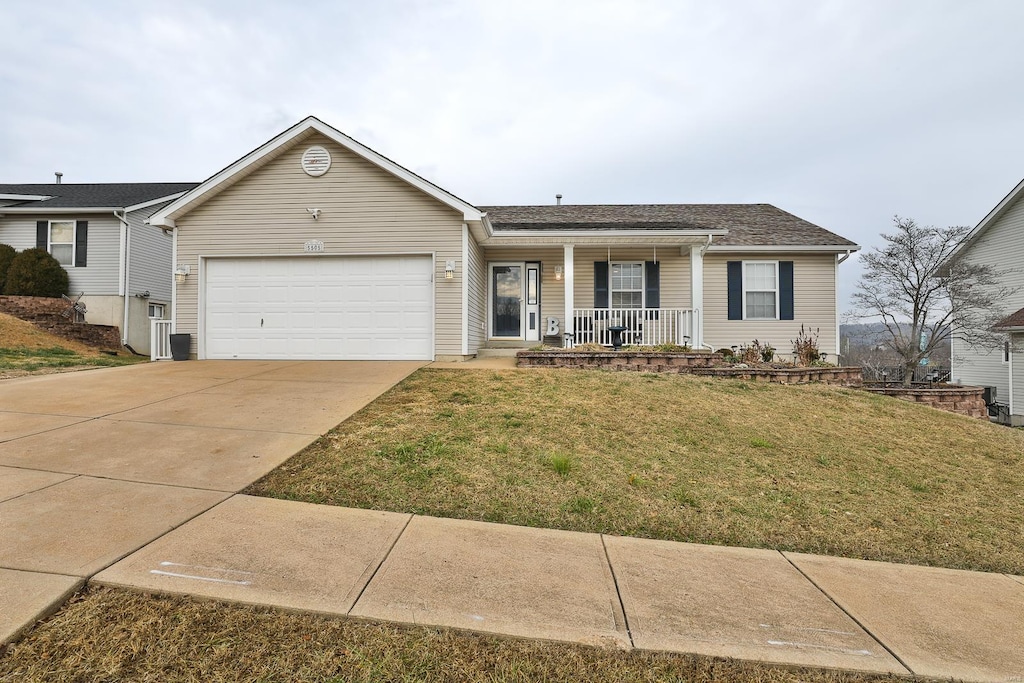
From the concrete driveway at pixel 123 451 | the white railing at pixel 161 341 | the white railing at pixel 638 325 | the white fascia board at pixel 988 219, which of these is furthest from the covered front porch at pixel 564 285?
the white fascia board at pixel 988 219

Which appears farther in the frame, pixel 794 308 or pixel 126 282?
pixel 126 282

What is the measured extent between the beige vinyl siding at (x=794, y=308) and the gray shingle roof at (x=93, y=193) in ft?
64.2

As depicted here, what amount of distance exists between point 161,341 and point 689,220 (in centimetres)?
1506

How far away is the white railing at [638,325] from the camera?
37.7 feet

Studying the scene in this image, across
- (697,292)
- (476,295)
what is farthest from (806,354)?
(476,295)

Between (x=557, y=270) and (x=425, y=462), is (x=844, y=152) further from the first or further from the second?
(x=425, y=462)

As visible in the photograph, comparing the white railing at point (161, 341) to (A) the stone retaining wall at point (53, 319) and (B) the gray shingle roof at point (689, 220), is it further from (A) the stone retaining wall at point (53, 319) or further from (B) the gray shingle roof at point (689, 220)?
(B) the gray shingle roof at point (689, 220)

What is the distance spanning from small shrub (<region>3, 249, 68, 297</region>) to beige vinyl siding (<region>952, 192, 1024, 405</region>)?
30427mm

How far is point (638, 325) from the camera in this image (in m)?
12.0

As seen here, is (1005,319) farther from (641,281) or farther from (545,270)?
(545,270)

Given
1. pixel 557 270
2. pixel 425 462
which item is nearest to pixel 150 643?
pixel 425 462

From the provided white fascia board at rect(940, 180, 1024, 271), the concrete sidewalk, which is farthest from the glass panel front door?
white fascia board at rect(940, 180, 1024, 271)

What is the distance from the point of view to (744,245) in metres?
12.8

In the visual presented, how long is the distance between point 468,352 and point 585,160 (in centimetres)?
1374
